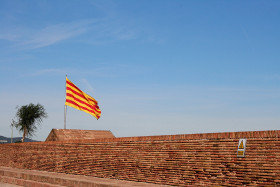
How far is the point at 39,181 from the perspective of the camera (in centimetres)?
1348

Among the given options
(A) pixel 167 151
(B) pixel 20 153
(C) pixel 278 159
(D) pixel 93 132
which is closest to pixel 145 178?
(A) pixel 167 151

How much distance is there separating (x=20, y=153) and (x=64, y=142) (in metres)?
4.65

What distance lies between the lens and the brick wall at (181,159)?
8.78m

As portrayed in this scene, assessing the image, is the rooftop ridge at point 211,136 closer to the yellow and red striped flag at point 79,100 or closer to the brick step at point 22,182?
the brick step at point 22,182

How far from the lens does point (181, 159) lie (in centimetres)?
1045

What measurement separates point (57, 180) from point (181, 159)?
4709 millimetres

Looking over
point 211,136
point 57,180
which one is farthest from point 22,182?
point 211,136

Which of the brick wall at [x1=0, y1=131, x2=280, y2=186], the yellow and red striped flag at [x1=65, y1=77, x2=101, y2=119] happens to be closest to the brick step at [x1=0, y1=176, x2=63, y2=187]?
the brick wall at [x1=0, y1=131, x2=280, y2=186]

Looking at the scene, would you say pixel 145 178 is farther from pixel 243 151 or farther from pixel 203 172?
pixel 243 151

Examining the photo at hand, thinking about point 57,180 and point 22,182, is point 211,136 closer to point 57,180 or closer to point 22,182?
point 57,180

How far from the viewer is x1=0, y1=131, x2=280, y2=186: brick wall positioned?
8781 mm

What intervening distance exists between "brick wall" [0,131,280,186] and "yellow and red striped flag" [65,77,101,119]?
482 cm

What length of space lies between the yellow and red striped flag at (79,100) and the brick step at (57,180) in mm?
5576

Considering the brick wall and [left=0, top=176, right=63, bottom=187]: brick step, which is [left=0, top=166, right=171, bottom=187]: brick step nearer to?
[left=0, top=176, right=63, bottom=187]: brick step
